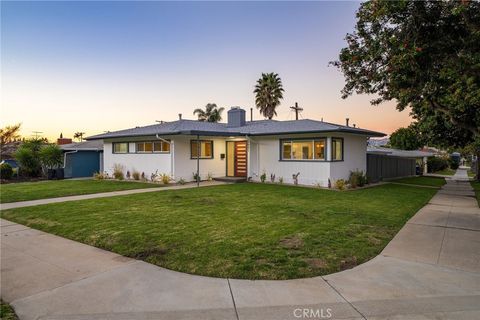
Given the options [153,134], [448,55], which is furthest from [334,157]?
[153,134]

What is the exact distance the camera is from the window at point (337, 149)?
1423 cm

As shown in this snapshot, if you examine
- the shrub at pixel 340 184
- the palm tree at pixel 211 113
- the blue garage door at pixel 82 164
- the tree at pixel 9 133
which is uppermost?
the palm tree at pixel 211 113

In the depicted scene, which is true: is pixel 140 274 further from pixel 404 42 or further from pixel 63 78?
pixel 63 78

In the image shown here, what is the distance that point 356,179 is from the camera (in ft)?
48.6

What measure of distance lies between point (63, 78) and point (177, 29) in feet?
23.2

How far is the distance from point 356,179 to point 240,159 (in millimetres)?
6651

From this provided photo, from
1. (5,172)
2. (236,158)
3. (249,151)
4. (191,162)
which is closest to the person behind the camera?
(191,162)

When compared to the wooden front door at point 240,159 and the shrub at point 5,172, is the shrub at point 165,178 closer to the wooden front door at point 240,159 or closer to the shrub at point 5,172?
the wooden front door at point 240,159

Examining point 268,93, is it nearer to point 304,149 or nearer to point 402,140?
point 304,149

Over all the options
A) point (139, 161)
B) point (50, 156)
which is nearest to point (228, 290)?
point (139, 161)

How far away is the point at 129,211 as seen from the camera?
27.1 ft

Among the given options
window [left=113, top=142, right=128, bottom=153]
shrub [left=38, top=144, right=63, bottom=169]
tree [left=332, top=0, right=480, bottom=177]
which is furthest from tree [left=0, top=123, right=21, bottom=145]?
A: tree [left=332, top=0, right=480, bottom=177]

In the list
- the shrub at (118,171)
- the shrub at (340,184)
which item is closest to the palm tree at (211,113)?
the shrub at (118,171)

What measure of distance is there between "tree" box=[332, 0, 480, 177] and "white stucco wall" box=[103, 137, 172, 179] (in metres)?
11.3
